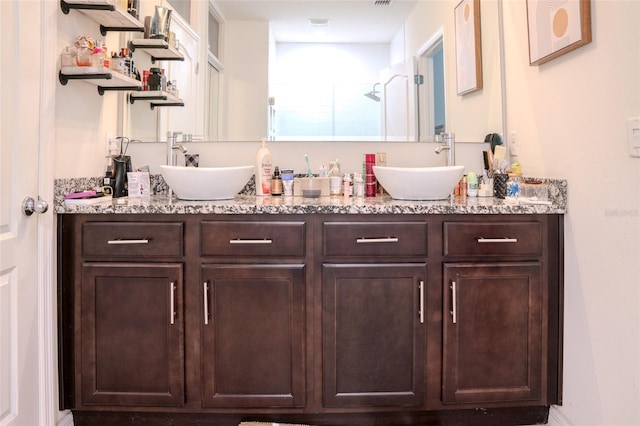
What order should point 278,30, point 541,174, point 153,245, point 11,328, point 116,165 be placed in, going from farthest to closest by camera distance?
point 278,30
point 116,165
point 541,174
point 153,245
point 11,328

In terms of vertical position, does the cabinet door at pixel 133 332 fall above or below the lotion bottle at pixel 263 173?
below

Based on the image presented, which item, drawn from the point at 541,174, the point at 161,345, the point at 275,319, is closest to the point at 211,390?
the point at 161,345

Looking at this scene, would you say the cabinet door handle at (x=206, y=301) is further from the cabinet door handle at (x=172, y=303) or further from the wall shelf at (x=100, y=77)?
the wall shelf at (x=100, y=77)

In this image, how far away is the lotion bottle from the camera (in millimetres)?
1999

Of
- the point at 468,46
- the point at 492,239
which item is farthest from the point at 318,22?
the point at 492,239

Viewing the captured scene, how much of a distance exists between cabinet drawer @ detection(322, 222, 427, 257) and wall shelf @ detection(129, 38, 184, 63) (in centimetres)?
126

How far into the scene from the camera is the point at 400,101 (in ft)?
7.20

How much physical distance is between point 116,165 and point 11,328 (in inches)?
A: 32.4

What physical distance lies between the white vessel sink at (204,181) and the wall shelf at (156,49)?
0.72 metres

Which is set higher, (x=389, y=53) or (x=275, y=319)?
(x=389, y=53)

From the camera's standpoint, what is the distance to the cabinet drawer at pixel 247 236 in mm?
1557

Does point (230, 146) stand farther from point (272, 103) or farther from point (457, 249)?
point (457, 249)

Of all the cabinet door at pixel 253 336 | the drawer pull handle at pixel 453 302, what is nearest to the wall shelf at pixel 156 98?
the cabinet door at pixel 253 336

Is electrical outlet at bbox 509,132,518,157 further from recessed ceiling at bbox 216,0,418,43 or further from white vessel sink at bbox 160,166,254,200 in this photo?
white vessel sink at bbox 160,166,254,200
